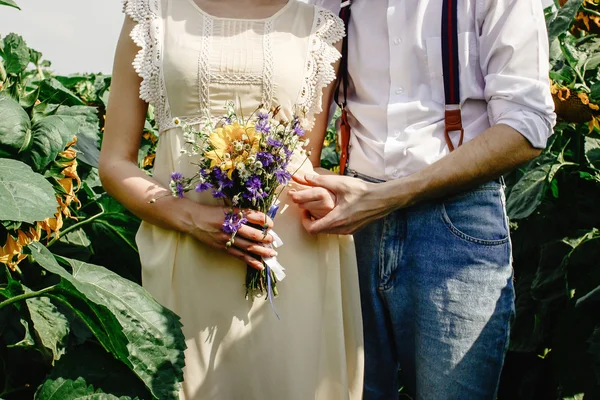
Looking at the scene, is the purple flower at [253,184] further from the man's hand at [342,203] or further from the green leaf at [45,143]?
the green leaf at [45,143]

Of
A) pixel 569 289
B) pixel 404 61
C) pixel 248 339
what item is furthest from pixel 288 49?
pixel 569 289

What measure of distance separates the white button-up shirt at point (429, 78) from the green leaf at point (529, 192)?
69 cm

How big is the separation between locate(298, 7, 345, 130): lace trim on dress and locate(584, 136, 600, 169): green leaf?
1083 millimetres

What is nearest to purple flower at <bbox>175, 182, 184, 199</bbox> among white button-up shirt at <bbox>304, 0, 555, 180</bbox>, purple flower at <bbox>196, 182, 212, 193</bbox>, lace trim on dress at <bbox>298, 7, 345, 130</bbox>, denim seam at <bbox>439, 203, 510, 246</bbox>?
purple flower at <bbox>196, 182, 212, 193</bbox>

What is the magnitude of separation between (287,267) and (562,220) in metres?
1.39

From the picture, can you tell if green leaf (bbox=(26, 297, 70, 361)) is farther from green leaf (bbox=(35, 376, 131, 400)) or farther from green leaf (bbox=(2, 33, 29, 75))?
green leaf (bbox=(2, 33, 29, 75))

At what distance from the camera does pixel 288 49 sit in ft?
6.97

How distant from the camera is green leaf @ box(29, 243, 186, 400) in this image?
1.77m

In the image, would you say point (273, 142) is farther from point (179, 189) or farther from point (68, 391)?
point (68, 391)

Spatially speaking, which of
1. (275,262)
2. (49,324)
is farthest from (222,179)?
(49,324)

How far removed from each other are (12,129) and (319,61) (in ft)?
2.79

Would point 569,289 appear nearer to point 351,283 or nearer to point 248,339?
point 351,283

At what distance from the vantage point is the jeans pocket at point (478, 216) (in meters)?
2.10

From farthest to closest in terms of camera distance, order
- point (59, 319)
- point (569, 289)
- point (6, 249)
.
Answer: point (569, 289)
point (59, 319)
point (6, 249)
